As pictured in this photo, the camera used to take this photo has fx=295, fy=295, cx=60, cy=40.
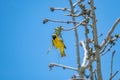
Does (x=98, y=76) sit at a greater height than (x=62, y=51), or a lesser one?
lesser

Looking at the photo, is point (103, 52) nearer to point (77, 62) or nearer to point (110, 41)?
point (110, 41)

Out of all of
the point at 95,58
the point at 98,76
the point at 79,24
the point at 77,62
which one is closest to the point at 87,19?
the point at 79,24

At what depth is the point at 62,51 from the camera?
3.99m

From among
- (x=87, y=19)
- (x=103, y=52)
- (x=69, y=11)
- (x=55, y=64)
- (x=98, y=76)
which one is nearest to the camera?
(x=98, y=76)

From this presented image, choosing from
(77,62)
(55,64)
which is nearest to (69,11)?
(77,62)

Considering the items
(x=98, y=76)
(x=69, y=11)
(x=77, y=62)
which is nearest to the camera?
(x=98, y=76)

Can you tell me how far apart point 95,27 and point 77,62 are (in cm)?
167

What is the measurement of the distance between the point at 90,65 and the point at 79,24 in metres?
0.52

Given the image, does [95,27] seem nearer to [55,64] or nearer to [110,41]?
[110,41]

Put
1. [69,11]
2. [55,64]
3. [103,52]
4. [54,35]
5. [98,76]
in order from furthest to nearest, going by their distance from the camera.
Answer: [69,11] < [55,64] < [103,52] < [54,35] < [98,76]

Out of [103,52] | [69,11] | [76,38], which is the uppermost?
[69,11]

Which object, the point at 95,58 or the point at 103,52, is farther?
the point at 103,52

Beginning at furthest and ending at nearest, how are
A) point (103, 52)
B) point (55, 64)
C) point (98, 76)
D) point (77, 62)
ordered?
point (77, 62)
point (55, 64)
point (103, 52)
point (98, 76)

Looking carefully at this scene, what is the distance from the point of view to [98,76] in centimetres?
333
